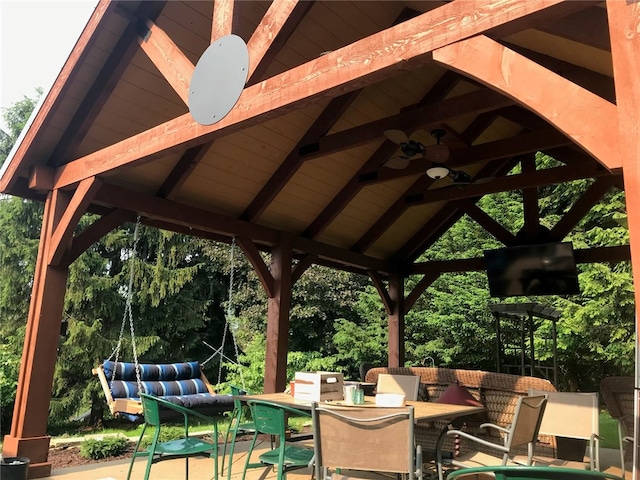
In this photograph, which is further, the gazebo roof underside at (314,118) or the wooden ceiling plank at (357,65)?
the gazebo roof underside at (314,118)

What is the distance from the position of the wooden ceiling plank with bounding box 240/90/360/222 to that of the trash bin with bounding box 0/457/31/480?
342cm

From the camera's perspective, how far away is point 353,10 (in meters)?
5.21

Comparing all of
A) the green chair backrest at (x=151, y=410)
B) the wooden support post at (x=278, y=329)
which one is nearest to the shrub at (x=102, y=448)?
the wooden support post at (x=278, y=329)

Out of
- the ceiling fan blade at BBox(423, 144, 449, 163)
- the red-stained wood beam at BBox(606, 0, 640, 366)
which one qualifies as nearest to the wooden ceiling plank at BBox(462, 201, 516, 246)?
the ceiling fan blade at BBox(423, 144, 449, 163)

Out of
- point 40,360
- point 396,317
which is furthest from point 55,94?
point 396,317

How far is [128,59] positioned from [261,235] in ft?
8.84

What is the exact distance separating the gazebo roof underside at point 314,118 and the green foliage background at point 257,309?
4.80 metres

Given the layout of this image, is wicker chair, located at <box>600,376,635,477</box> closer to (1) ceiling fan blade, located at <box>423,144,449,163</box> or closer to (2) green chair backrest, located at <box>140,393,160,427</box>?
(1) ceiling fan blade, located at <box>423,144,449,163</box>

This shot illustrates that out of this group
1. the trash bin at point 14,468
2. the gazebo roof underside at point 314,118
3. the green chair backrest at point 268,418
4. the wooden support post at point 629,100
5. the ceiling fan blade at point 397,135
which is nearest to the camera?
the wooden support post at point 629,100

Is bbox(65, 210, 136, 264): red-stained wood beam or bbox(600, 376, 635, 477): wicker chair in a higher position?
bbox(65, 210, 136, 264): red-stained wood beam

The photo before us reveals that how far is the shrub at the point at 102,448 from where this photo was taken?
4.95m

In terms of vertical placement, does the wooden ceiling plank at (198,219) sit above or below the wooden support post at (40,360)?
above

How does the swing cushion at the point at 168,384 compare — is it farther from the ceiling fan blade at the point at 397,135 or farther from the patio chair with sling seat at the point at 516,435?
the patio chair with sling seat at the point at 516,435

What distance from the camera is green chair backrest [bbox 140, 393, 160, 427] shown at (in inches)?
129
